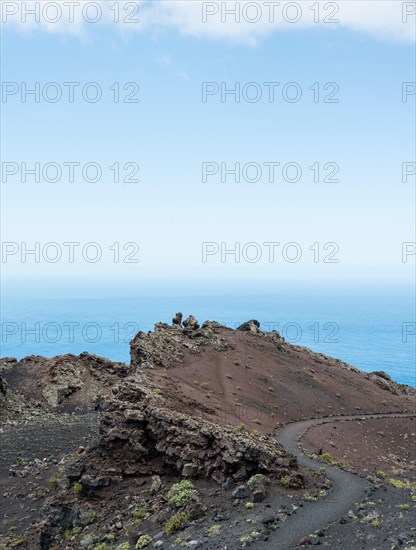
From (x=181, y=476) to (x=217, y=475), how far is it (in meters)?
2.49

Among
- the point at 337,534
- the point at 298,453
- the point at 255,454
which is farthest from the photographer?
the point at 298,453

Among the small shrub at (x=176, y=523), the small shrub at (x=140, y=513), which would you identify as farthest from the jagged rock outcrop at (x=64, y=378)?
the small shrub at (x=176, y=523)

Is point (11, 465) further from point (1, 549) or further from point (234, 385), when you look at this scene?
point (234, 385)

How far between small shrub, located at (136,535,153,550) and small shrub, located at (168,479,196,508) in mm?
2527

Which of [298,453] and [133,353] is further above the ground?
[133,353]

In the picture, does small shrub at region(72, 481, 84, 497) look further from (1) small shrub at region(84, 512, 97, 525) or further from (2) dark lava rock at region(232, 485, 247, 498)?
(2) dark lava rock at region(232, 485, 247, 498)

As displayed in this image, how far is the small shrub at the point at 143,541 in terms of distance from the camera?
961 inches

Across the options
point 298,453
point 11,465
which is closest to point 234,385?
point 298,453

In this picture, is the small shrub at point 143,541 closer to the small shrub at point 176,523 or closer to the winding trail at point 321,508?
the small shrub at point 176,523

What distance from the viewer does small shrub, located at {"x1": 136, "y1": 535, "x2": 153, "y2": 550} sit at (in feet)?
80.1

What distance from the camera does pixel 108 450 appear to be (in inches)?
1307

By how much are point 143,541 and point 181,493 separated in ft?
11.2

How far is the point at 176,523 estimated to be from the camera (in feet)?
82.2

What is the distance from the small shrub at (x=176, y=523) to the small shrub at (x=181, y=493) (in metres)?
1.20
